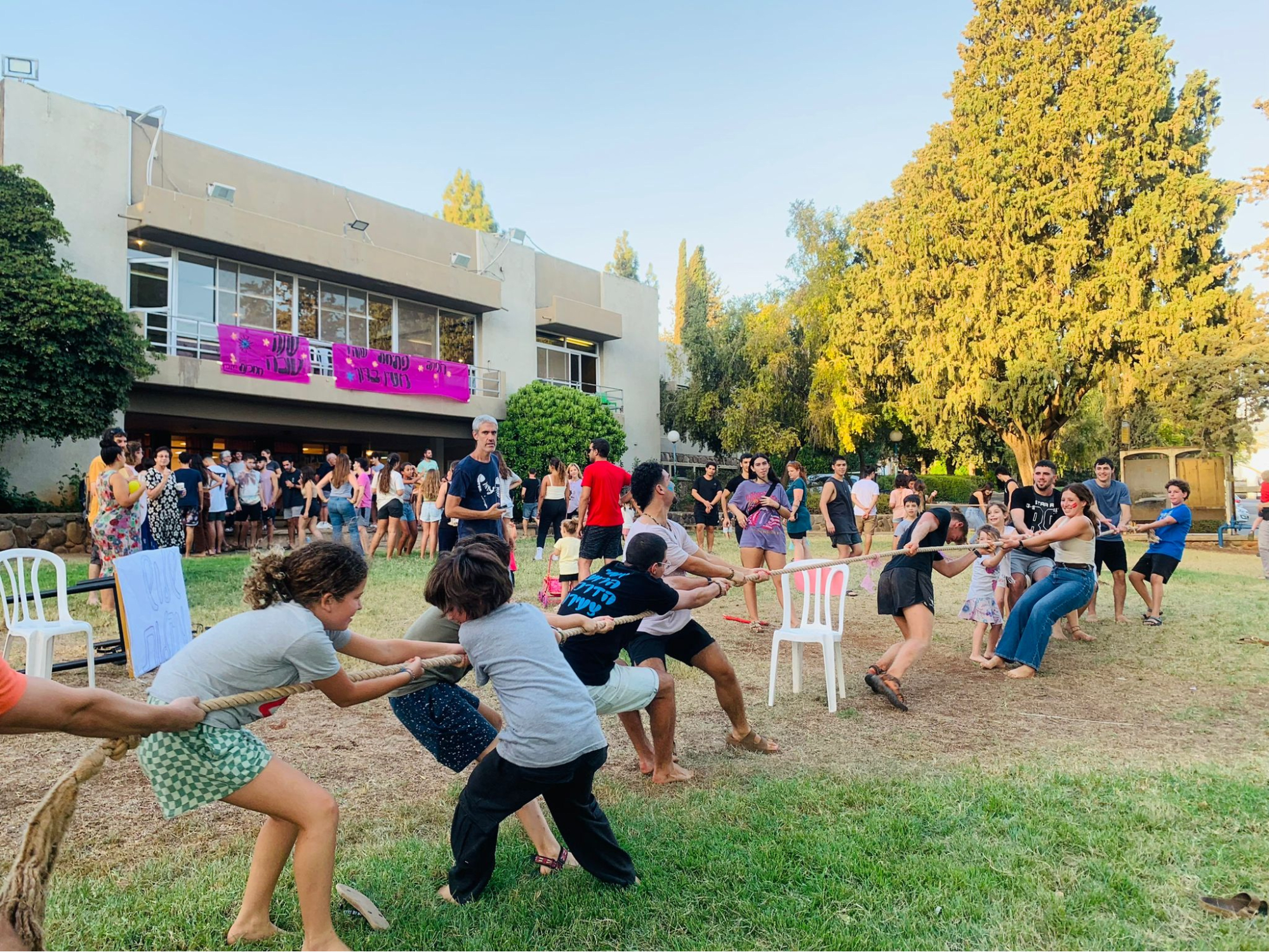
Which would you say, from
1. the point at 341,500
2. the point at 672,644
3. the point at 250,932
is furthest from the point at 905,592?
the point at 341,500

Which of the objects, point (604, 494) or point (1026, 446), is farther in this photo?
point (1026, 446)

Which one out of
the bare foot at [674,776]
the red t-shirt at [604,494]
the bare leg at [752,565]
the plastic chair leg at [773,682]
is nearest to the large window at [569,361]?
the bare leg at [752,565]

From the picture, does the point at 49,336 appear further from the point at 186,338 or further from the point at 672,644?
the point at 672,644

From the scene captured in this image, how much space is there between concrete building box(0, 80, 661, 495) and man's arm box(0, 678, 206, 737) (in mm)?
17623

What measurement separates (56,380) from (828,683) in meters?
14.6

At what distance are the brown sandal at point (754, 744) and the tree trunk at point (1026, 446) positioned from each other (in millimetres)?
21804

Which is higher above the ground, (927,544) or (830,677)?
(927,544)

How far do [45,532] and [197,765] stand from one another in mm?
15362

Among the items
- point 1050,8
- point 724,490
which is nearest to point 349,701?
point 724,490

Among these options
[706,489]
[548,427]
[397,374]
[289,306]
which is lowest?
[706,489]

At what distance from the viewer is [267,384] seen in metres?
19.5

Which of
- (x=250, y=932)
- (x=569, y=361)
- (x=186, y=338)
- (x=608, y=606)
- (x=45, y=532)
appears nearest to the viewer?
(x=250, y=932)

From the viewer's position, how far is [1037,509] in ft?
26.4

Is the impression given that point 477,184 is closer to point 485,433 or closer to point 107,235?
point 107,235
